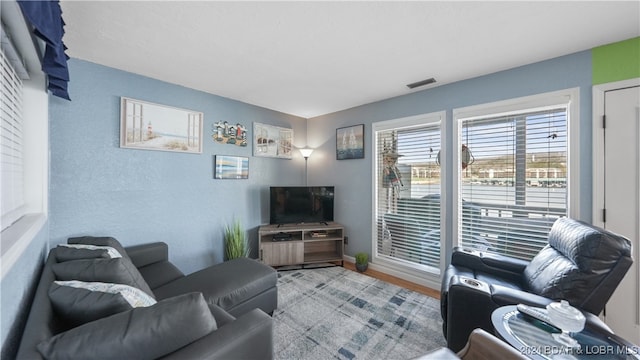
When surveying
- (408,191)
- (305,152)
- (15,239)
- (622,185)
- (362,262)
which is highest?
(305,152)

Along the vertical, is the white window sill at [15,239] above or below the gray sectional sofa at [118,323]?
above

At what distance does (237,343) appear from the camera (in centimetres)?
100

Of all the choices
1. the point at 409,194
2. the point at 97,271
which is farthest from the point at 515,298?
the point at 97,271

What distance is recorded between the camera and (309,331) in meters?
1.95

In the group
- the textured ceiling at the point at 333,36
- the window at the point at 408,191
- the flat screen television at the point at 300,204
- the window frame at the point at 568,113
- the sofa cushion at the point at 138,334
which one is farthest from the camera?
the flat screen television at the point at 300,204

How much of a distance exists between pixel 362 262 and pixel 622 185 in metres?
2.48

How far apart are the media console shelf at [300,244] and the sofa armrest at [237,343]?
6.49 ft

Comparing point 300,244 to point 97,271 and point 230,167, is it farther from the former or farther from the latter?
point 97,271

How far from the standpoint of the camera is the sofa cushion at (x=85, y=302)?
0.98 meters

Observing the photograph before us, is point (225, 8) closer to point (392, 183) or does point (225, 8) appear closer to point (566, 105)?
point (392, 183)

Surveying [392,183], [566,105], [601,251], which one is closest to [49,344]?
[601,251]

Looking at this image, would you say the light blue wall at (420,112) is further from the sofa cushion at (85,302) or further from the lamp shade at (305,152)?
the sofa cushion at (85,302)

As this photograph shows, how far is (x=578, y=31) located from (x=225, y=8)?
2.46 m

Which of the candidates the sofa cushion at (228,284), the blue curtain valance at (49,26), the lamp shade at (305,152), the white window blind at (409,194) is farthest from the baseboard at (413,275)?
the blue curtain valance at (49,26)
